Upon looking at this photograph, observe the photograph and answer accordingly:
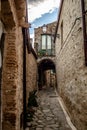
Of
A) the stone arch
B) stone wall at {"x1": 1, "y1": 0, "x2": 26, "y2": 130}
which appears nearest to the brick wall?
stone wall at {"x1": 1, "y1": 0, "x2": 26, "y2": 130}

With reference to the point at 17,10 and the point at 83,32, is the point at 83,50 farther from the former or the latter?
the point at 17,10

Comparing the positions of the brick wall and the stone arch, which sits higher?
the brick wall

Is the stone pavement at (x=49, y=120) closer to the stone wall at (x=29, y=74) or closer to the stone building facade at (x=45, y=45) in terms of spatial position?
the stone wall at (x=29, y=74)

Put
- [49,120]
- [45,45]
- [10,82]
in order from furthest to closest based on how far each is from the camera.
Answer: [45,45] → [49,120] → [10,82]

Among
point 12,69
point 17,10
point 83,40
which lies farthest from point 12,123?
point 83,40

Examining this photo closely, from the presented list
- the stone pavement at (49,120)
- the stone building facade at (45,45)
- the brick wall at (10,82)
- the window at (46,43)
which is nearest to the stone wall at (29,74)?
the stone pavement at (49,120)

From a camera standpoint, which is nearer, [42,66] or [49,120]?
[49,120]

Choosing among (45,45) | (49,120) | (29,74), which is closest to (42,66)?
(45,45)

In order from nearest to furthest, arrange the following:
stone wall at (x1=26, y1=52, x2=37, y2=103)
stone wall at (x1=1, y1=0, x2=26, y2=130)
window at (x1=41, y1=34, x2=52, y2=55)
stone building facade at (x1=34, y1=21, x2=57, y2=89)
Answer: stone wall at (x1=1, y1=0, x2=26, y2=130), stone wall at (x1=26, y1=52, x2=37, y2=103), stone building facade at (x1=34, y1=21, x2=57, y2=89), window at (x1=41, y1=34, x2=52, y2=55)

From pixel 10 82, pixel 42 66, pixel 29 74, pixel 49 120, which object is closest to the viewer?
pixel 10 82

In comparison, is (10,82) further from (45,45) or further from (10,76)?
(45,45)

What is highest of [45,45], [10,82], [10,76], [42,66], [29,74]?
[45,45]

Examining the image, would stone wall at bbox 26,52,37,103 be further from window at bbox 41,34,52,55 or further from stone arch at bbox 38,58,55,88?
window at bbox 41,34,52,55

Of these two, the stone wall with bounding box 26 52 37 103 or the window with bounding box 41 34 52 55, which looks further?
the window with bounding box 41 34 52 55
